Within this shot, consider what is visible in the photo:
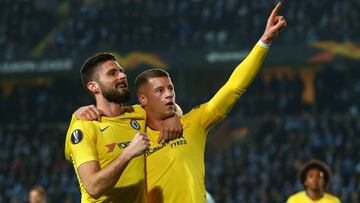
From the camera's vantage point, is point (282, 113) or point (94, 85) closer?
point (94, 85)

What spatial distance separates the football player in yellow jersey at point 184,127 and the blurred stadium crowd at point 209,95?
1463 cm

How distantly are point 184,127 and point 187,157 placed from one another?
0.23 m

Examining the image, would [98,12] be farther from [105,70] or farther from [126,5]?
[105,70]

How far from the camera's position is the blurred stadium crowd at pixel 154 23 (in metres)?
25.0

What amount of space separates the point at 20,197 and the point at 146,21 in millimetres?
7474

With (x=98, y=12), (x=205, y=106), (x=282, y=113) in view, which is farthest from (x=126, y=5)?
(x=205, y=106)

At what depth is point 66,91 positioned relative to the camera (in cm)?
2973

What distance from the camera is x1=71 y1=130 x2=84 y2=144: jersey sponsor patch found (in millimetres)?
4801

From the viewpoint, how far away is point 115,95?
499cm

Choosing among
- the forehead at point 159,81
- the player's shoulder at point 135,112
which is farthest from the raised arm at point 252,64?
the player's shoulder at point 135,112

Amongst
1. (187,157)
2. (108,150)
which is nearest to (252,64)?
(187,157)

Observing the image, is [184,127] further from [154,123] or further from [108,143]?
[108,143]

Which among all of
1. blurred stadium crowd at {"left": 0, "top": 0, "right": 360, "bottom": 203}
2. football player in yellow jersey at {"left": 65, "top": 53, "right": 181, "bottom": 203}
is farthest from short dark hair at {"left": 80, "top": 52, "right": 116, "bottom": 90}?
blurred stadium crowd at {"left": 0, "top": 0, "right": 360, "bottom": 203}

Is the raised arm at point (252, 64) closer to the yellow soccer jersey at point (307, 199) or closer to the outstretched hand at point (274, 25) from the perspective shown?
the outstretched hand at point (274, 25)
